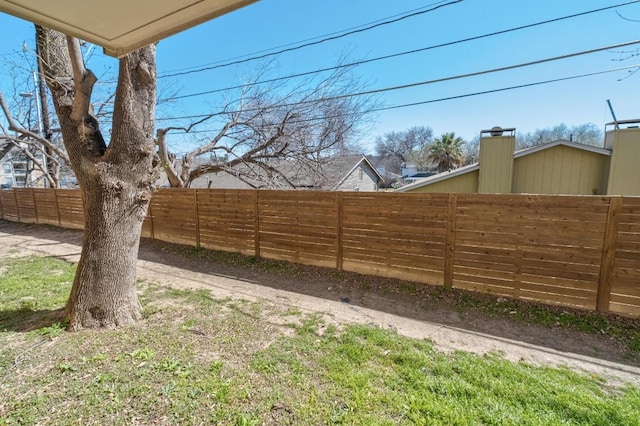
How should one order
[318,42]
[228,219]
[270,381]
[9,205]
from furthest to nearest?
[9,205]
[318,42]
[228,219]
[270,381]

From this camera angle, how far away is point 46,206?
1097 cm

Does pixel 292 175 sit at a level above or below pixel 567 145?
below

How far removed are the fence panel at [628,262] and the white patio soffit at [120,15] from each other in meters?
4.44

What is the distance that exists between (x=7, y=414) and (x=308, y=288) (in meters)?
3.41

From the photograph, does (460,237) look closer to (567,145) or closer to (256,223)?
(256,223)

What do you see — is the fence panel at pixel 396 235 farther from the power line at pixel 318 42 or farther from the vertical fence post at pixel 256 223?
the power line at pixel 318 42

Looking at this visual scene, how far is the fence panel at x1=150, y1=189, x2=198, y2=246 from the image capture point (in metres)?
7.16

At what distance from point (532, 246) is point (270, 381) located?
365 centimetres

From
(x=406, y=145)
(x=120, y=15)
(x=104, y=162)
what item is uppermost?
(x=406, y=145)

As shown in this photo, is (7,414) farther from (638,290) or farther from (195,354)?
(638,290)

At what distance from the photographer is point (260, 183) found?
9117mm

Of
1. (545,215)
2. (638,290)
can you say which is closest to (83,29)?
(545,215)

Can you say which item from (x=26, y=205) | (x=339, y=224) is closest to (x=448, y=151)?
(x=339, y=224)

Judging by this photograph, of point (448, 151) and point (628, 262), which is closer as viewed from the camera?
point (628, 262)
